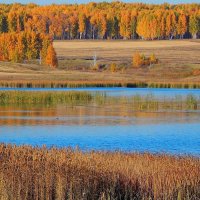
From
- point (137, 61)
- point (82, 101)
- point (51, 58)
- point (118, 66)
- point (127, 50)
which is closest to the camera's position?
point (82, 101)

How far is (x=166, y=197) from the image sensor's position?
13414mm

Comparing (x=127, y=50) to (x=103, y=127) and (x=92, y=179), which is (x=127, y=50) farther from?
(x=92, y=179)

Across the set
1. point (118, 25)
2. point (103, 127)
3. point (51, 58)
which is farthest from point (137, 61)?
point (103, 127)

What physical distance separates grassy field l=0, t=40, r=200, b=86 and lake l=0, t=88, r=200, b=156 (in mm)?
28629

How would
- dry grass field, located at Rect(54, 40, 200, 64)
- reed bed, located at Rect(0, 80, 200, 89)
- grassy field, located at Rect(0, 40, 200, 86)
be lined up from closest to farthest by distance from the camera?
reed bed, located at Rect(0, 80, 200, 89) < grassy field, located at Rect(0, 40, 200, 86) < dry grass field, located at Rect(54, 40, 200, 64)

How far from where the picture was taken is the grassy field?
273ft

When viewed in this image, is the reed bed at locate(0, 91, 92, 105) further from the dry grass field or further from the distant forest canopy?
the distant forest canopy

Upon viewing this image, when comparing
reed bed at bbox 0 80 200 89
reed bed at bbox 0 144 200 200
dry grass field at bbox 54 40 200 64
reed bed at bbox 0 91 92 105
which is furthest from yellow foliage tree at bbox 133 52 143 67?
reed bed at bbox 0 144 200 200

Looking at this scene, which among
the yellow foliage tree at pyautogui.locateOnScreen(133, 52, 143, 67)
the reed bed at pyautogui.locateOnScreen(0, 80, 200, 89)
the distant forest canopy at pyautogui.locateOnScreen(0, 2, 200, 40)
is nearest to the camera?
the reed bed at pyautogui.locateOnScreen(0, 80, 200, 89)

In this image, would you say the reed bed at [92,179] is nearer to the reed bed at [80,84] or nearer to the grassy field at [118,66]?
the reed bed at [80,84]

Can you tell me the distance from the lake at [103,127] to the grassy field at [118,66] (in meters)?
28.6

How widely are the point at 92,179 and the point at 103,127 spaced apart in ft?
62.2

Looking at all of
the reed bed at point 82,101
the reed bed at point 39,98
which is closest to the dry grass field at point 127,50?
the reed bed at point 82,101

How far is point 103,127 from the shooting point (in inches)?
1300
